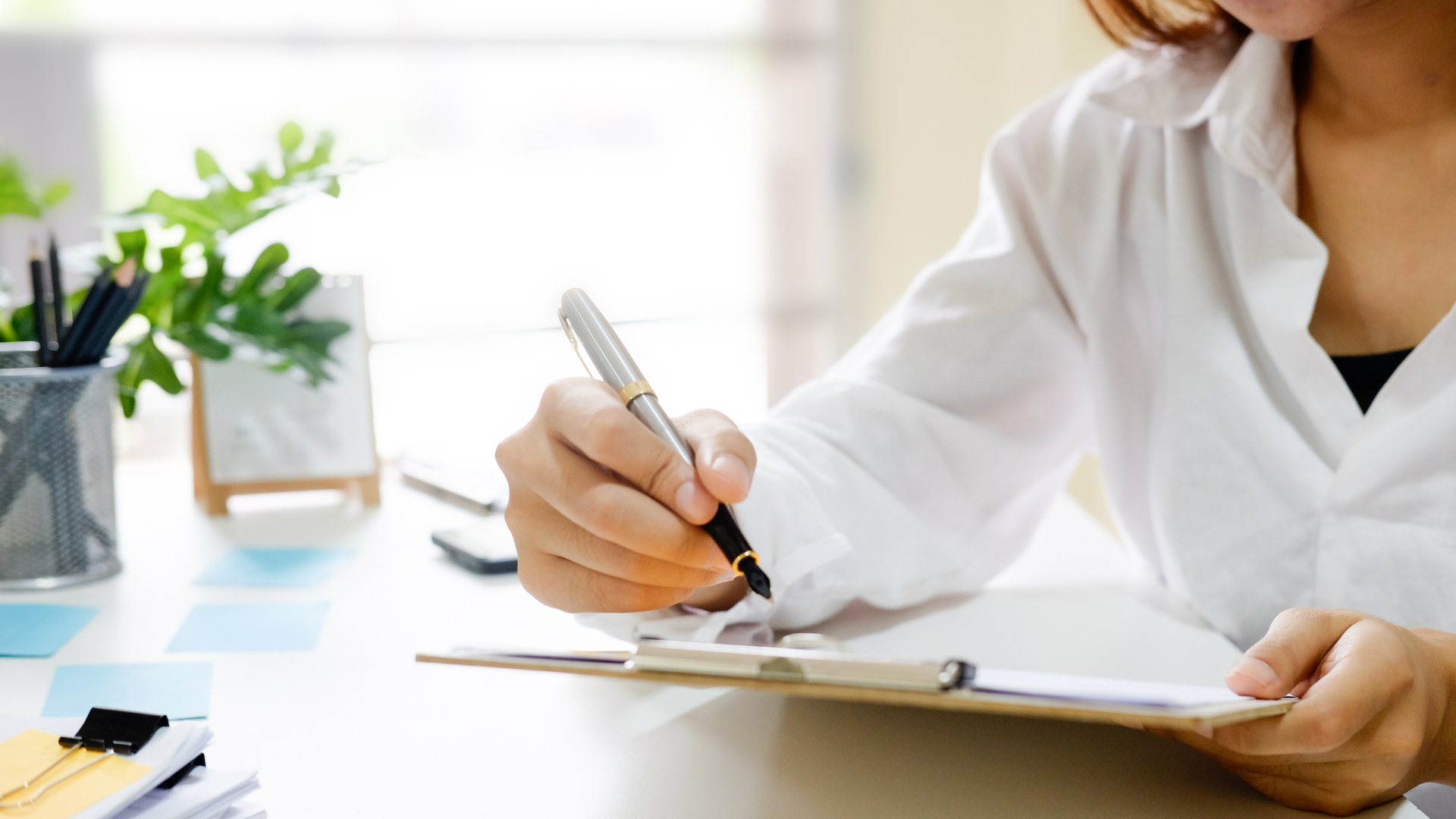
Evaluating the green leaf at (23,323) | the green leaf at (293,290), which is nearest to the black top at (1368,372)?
the green leaf at (293,290)

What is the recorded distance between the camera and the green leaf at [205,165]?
3.03 ft

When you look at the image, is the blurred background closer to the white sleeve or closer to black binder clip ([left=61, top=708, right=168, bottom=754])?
the white sleeve

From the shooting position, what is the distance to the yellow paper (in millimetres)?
408

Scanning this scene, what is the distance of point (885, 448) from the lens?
0.74m

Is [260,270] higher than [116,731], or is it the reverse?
[260,270]

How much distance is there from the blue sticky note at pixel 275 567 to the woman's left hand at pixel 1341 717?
0.59 meters

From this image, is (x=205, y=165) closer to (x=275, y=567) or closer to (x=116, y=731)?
(x=275, y=567)

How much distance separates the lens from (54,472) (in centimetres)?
75

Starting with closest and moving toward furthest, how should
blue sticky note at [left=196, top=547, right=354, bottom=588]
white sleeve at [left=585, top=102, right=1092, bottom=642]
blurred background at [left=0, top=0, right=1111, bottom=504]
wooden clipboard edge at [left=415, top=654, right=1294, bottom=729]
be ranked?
wooden clipboard edge at [left=415, top=654, right=1294, bottom=729] → white sleeve at [left=585, top=102, right=1092, bottom=642] → blue sticky note at [left=196, top=547, right=354, bottom=588] → blurred background at [left=0, top=0, right=1111, bottom=504]

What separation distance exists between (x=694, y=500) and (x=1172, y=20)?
565mm

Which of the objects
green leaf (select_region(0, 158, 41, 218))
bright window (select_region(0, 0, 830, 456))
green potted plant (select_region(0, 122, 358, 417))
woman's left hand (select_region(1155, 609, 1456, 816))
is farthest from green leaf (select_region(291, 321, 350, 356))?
bright window (select_region(0, 0, 830, 456))

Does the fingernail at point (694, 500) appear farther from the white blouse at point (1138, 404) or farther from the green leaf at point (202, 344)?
the green leaf at point (202, 344)

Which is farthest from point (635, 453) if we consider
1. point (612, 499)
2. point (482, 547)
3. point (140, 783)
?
point (482, 547)

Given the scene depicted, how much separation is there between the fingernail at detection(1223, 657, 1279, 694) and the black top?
0.31 meters
